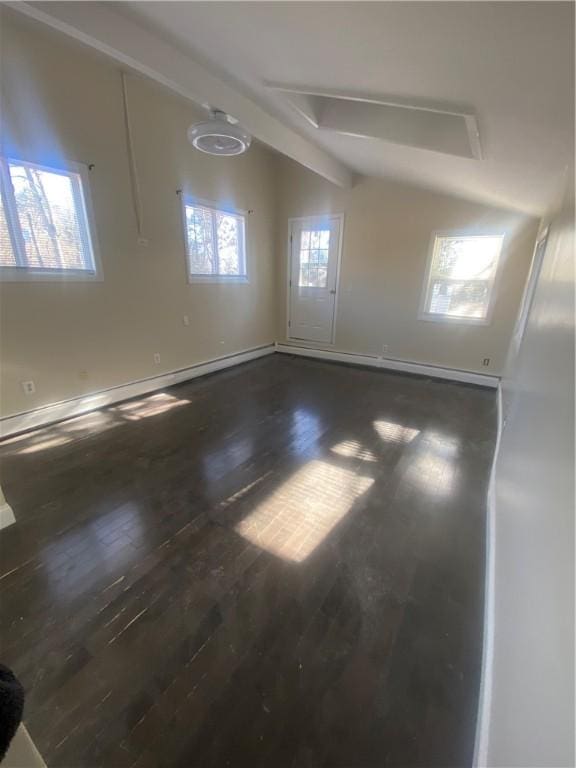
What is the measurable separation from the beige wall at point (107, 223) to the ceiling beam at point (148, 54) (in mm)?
532

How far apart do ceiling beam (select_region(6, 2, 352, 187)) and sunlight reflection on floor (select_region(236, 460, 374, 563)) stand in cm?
282

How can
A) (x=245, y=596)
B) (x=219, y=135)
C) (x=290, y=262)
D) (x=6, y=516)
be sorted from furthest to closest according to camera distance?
(x=290, y=262) → (x=219, y=135) → (x=6, y=516) → (x=245, y=596)

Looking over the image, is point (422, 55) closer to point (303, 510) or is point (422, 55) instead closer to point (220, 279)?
point (303, 510)

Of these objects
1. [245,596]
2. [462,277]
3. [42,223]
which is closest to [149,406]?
[42,223]

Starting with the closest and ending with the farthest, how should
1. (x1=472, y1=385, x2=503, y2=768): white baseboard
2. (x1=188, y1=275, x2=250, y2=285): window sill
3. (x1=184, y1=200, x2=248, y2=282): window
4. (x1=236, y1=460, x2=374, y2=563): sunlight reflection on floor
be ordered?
(x1=472, y1=385, x2=503, y2=768): white baseboard < (x1=236, y1=460, x2=374, y2=563): sunlight reflection on floor < (x1=184, y1=200, x2=248, y2=282): window < (x1=188, y1=275, x2=250, y2=285): window sill

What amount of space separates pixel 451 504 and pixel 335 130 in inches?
117

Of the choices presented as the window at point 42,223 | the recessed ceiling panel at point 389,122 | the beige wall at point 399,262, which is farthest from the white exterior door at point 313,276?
the window at point 42,223

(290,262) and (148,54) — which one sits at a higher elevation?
(148,54)

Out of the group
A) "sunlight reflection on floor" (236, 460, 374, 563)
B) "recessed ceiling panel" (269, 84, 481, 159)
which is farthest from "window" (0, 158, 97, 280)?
"sunlight reflection on floor" (236, 460, 374, 563)

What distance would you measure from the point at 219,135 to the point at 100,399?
266cm

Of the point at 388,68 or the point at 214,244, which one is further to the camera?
the point at 214,244

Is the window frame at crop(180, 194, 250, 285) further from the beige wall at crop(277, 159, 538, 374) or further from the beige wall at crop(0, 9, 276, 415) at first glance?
the beige wall at crop(277, 159, 538, 374)

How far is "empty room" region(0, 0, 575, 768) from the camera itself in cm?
99

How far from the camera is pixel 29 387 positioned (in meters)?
2.85
